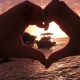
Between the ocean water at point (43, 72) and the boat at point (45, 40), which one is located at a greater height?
the boat at point (45, 40)

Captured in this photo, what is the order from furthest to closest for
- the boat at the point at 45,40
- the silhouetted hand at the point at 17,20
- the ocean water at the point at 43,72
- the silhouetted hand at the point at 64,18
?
1. the boat at the point at 45,40
2. the ocean water at the point at 43,72
3. the silhouetted hand at the point at 64,18
4. the silhouetted hand at the point at 17,20

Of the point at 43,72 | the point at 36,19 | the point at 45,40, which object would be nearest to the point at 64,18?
the point at 36,19

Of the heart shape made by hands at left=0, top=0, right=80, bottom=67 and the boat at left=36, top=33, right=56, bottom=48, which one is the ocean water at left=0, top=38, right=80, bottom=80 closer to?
the boat at left=36, top=33, right=56, bottom=48

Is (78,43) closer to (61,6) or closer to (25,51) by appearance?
(61,6)

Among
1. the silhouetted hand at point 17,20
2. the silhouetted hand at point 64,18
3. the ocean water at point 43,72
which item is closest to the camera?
the silhouetted hand at point 17,20

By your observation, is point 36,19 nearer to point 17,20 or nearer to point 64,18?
point 17,20

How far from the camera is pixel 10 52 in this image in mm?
7160

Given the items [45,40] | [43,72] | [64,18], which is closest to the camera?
[64,18]

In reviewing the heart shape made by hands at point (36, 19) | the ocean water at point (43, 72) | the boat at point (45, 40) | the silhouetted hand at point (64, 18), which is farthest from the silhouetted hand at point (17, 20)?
the boat at point (45, 40)

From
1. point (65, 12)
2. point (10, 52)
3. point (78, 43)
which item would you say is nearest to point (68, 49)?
point (78, 43)

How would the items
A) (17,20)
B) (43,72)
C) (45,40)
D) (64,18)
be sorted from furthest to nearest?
(45,40), (43,72), (64,18), (17,20)

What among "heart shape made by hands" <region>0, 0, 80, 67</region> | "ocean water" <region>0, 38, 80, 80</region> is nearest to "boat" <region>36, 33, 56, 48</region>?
"ocean water" <region>0, 38, 80, 80</region>

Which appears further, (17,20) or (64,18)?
(64,18)

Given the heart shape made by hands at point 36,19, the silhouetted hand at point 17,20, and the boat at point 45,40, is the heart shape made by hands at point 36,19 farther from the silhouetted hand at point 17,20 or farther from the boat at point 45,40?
the boat at point 45,40
